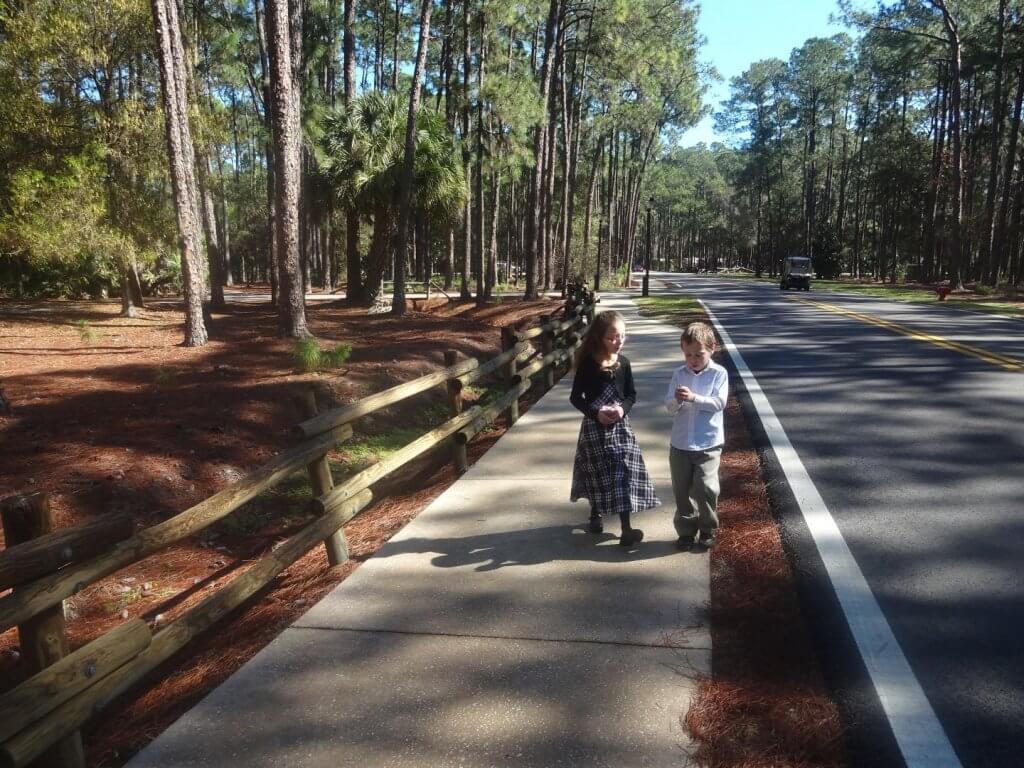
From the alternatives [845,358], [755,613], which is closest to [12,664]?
[755,613]

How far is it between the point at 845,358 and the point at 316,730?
11251 millimetres

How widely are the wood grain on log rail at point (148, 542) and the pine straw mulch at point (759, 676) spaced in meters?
2.49

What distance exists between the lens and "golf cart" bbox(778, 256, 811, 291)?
38469mm

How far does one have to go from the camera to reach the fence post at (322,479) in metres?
4.82

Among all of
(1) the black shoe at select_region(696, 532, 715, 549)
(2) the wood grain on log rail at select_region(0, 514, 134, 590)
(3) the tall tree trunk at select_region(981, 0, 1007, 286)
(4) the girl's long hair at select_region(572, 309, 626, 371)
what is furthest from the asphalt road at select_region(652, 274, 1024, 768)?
(3) the tall tree trunk at select_region(981, 0, 1007, 286)

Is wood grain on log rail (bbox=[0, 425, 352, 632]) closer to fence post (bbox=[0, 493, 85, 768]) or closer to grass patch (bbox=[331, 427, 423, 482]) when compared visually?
fence post (bbox=[0, 493, 85, 768])

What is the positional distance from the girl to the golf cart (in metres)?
37.0

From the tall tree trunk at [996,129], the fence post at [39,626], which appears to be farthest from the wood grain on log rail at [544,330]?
the tall tree trunk at [996,129]

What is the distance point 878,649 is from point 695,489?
1378 mm

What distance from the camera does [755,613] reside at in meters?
3.79

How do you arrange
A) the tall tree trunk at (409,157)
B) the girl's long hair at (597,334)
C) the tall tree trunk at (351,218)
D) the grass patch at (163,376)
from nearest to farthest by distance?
the girl's long hair at (597,334) < the grass patch at (163,376) < the tall tree trunk at (409,157) < the tall tree trunk at (351,218)

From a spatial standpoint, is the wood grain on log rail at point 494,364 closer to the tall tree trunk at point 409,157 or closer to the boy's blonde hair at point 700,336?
the boy's blonde hair at point 700,336

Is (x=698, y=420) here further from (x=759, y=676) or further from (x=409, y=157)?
(x=409, y=157)

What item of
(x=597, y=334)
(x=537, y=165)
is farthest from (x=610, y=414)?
(x=537, y=165)
